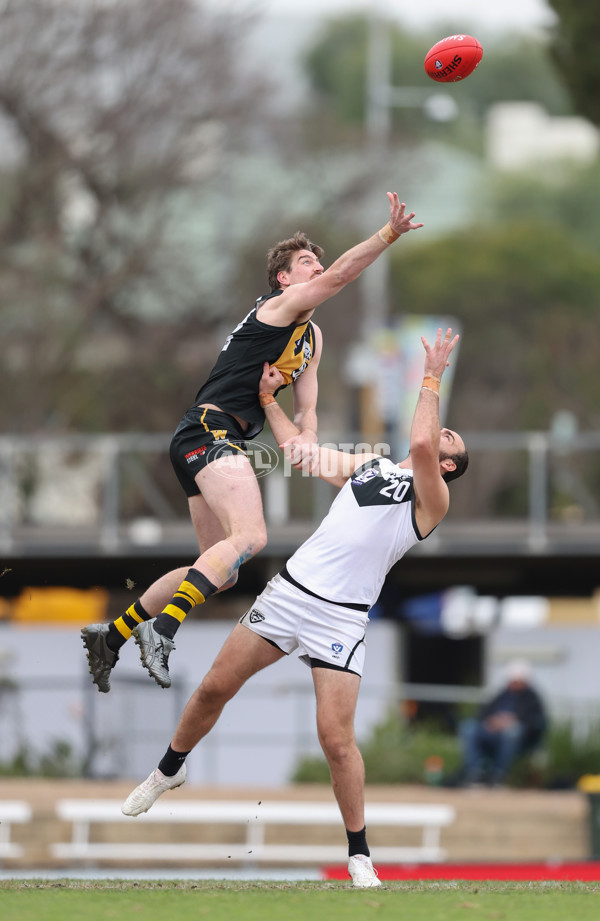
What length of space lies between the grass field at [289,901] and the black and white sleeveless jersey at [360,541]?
5.21 ft

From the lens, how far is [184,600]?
309 inches

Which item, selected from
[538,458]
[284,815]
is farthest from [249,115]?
[284,815]

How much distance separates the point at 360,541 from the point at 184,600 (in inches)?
39.8

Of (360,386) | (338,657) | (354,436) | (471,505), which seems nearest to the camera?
(338,657)

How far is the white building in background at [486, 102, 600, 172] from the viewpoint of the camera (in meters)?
67.6

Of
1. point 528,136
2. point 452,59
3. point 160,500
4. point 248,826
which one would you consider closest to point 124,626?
point 452,59

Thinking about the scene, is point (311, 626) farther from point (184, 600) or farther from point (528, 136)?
point (528, 136)

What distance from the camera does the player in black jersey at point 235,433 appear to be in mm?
7887

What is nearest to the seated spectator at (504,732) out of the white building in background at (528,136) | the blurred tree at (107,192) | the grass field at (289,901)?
the grass field at (289,901)

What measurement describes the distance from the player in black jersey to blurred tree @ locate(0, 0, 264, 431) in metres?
18.9

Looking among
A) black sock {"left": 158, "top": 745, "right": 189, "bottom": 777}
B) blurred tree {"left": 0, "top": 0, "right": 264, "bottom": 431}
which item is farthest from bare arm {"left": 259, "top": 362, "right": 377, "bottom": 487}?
blurred tree {"left": 0, "top": 0, "right": 264, "bottom": 431}

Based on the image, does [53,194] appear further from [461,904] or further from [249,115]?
[461,904]

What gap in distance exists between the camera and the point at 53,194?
2773 cm

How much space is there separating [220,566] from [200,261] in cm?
2299
